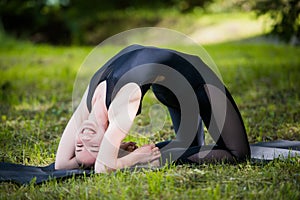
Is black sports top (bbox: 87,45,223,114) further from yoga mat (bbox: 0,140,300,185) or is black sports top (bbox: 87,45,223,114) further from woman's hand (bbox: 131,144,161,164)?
yoga mat (bbox: 0,140,300,185)

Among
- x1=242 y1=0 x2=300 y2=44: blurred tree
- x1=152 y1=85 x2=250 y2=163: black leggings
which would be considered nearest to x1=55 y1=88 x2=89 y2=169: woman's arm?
x1=152 y1=85 x2=250 y2=163: black leggings

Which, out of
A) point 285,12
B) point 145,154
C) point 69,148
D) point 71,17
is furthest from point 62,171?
point 71,17

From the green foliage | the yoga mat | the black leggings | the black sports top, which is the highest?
the green foliage

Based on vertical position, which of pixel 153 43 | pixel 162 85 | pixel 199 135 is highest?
pixel 153 43

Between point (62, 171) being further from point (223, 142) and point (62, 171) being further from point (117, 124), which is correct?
point (223, 142)

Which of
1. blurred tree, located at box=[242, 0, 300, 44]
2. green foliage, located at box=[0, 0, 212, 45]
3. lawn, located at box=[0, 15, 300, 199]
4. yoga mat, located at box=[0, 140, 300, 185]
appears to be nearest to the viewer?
lawn, located at box=[0, 15, 300, 199]

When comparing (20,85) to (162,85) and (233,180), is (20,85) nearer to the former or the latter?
(162,85)

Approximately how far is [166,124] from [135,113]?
5.36ft

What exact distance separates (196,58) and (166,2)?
1103cm

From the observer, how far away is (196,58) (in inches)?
130

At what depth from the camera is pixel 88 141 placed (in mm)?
2967

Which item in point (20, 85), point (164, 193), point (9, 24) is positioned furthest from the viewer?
point (9, 24)

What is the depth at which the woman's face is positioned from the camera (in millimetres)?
2963

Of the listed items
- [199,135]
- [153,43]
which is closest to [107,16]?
[153,43]
